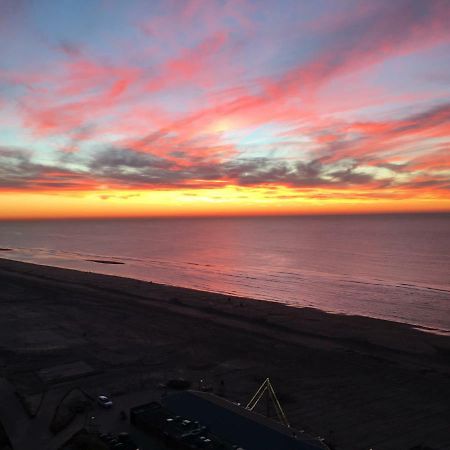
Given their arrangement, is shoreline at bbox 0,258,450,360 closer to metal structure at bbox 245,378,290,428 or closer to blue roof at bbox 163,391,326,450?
metal structure at bbox 245,378,290,428

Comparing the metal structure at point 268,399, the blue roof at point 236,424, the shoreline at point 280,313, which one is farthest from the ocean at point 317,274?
the blue roof at point 236,424

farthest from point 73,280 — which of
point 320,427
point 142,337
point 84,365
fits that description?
point 320,427

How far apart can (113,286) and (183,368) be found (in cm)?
5205

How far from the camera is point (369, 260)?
14425 cm

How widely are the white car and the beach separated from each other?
1956 mm

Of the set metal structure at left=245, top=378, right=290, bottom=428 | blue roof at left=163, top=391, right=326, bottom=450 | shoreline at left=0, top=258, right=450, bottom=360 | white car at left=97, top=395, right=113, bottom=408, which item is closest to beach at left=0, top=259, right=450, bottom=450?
A: shoreline at left=0, top=258, right=450, bottom=360

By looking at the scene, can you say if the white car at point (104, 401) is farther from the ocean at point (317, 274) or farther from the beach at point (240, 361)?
the ocean at point (317, 274)

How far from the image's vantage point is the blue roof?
1002 inches

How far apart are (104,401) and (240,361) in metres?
16.3

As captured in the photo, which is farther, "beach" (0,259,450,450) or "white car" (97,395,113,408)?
"white car" (97,395,113,408)

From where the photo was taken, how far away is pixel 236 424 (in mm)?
27547

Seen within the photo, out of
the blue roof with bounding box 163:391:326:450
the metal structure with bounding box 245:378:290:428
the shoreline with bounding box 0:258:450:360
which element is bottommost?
the metal structure with bounding box 245:378:290:428

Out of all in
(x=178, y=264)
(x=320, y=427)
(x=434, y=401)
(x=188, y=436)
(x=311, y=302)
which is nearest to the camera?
(x=188, y=436)

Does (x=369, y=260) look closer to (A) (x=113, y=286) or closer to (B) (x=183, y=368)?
(A) (x=113, y=286)
